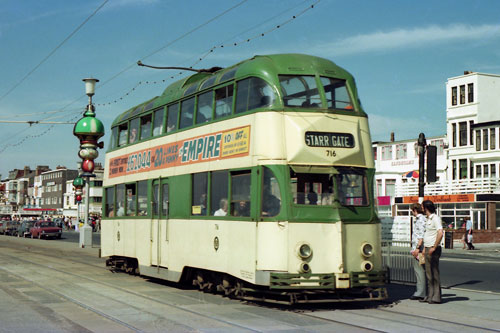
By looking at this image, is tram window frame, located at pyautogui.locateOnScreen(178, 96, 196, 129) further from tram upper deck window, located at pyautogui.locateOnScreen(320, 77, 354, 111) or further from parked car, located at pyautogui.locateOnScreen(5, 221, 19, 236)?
parked car, located at pyautogui.locateOnScreen(5, 221, 19, 236)

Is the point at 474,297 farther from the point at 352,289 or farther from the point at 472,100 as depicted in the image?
the point at 472,100

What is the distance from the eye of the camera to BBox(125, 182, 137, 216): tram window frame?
1789 centimetres

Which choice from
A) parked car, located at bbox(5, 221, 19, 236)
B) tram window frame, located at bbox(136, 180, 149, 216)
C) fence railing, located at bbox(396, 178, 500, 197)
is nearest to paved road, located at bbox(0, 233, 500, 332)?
tram window frame, located at bbox(136, 180, 149, 216)

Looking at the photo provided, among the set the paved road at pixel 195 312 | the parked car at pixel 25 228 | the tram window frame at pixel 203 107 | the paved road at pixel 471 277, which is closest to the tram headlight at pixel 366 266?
the paved road at pixel 195 312

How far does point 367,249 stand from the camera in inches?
476

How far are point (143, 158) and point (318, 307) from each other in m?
7.17

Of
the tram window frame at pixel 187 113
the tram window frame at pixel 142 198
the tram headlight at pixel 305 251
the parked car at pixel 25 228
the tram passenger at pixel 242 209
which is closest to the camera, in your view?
the tram headlight at pixel 305 251

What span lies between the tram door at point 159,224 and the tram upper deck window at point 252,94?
3.86m

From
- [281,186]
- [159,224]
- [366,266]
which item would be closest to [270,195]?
[281,186]

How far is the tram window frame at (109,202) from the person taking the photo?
64.6ft

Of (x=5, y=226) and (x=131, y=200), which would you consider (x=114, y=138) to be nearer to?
(x=131, y=200)

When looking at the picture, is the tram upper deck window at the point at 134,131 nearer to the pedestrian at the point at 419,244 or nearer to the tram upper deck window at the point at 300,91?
the tram upper deck window at the point at 300,91

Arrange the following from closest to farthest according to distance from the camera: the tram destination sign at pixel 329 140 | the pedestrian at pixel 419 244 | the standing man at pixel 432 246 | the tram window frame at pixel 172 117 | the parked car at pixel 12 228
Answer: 1. the tram destination sign at pixel 329 140
2. the standing man at pixel 432 246
3. the pedestrian at pixel 419 244
4. the tram window frame at pixel 172 117
5. the parked car at pixel 12 228

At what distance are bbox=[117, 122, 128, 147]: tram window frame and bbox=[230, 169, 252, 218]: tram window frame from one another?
701 cm
